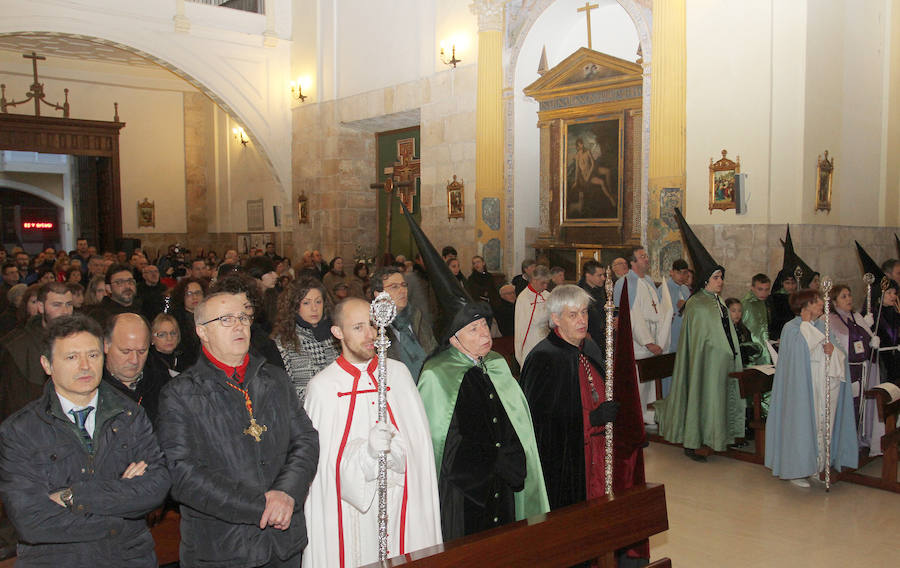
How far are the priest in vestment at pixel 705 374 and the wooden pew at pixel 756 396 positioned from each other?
0.50 feet

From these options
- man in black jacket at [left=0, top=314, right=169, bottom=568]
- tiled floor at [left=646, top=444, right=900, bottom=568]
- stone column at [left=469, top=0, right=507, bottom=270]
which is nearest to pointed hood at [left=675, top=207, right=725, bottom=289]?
tiled floor at [left=646, top=444, right=900, bottom=568]

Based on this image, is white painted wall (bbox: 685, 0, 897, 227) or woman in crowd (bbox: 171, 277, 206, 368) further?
white painted wall (bbox: 685, 0, 897, 227)

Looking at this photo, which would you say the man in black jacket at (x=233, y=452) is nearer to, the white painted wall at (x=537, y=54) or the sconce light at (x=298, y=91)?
the white painted wall at (x=537, y=54)

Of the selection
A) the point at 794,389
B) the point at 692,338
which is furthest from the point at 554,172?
the point at 794,389

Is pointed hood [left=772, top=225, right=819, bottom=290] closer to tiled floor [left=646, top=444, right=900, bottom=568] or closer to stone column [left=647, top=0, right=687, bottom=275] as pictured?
stone column [left=647, top=0, right=687, bottom=275]

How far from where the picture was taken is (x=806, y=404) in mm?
5898

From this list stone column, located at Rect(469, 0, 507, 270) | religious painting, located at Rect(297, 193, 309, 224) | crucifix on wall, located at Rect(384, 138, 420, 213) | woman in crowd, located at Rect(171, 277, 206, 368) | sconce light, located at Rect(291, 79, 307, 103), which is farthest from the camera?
religious painting, located at Rect(297, 193, 309, 224)

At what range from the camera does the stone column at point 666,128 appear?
33.4ft

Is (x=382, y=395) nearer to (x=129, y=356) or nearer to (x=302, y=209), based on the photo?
(x=129, y=356)

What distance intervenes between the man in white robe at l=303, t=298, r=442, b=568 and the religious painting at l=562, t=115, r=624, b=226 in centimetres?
926

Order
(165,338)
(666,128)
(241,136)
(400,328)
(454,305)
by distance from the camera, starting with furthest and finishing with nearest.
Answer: (241,136), (666,128), (400,328), (165,338), (454,305)

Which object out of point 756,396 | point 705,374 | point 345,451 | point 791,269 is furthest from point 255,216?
point 345,451

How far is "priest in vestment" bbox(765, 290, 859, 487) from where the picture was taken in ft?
19.1

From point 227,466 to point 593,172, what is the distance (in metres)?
10.3
